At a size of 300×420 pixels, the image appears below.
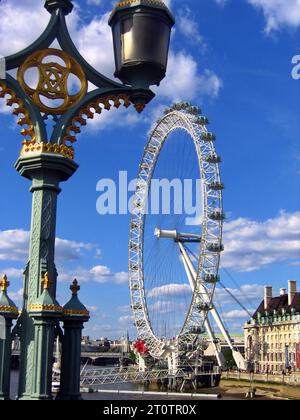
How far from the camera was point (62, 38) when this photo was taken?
26.5 ft

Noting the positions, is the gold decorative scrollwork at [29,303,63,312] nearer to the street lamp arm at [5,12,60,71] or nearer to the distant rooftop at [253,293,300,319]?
the street lamp arm at [5,12,60,71]

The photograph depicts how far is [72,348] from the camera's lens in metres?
7.68

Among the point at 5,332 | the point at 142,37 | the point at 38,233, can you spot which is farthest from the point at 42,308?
the point at 142,37

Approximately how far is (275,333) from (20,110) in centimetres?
7373

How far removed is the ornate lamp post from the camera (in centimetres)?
739

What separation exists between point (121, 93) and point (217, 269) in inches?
1786

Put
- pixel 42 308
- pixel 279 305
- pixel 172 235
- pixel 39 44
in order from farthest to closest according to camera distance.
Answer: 1. pixel 279 305
2. pixel 172 235
3. pixel 39 44
4. pixel 42 308

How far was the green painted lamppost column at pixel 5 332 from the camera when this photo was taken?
23.9 ft

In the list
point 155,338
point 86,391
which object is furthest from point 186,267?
point 86,391

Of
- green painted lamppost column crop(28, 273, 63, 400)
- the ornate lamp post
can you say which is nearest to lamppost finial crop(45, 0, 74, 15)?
the ornate lamp post

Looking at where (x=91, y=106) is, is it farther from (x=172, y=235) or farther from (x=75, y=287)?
(x=172, y=235)

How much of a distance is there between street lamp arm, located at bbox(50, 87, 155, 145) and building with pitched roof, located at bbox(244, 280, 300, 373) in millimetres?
61779

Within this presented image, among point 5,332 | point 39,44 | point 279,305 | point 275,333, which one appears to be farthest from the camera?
point 279,305

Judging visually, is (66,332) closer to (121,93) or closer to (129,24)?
(121,93)
